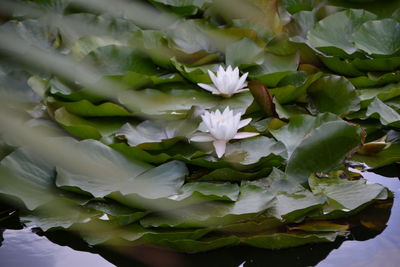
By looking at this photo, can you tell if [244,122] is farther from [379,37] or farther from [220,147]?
[379,37]

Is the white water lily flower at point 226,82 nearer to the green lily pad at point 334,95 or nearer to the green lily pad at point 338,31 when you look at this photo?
the green lily pad at point 334,95

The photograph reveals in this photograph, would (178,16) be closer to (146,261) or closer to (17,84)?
(17,84)

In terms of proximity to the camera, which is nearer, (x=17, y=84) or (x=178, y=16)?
(x=17, y=84)

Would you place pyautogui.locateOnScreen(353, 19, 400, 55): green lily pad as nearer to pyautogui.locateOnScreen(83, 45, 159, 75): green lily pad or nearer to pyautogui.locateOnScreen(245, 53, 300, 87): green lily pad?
pyautogui.locateOnScreen(245, 53, 300, 87): green lily pad

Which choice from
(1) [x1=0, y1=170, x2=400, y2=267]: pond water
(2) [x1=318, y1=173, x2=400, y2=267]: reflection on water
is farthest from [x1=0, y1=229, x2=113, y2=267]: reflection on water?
(2) [x1=318, y1=173, x2=400, y2=267]: reflection on water

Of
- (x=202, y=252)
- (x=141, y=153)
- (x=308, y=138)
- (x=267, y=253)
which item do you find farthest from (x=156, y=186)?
(x=308, y=138)

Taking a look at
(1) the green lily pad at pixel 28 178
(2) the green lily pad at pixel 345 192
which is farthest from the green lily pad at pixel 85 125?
(2) the green lily pad at pixel 345 192
